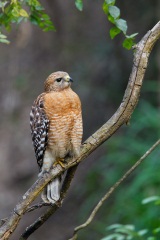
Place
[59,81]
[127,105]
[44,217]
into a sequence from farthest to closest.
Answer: [59,81] → [44,217] → [127,105]

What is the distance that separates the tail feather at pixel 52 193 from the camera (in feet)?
13.7

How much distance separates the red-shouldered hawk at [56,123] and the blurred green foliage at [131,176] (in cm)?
194

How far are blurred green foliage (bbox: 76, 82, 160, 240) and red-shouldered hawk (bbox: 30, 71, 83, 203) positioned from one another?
1939 mm

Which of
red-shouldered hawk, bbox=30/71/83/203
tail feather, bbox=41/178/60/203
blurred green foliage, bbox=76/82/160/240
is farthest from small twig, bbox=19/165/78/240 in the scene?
blurred green foliage, bbox=76/82/160/240

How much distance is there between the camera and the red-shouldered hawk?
4602mm

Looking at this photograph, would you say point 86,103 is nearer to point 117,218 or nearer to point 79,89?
point 79,89

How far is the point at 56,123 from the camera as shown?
4613mm

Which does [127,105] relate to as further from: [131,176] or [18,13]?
[131,176]

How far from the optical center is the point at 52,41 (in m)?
10.4

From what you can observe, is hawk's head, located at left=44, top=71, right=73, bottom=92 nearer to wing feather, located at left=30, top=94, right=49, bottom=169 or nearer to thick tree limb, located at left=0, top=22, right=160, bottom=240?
wing feather, located at left=30, top=94, right=49, bottom=169

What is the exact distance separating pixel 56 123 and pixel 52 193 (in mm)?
578

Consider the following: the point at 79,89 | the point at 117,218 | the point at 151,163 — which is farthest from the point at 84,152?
the point at 79,89

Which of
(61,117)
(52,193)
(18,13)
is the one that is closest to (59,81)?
(61,117)

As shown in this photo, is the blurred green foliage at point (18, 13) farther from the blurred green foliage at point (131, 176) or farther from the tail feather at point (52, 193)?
the blurred green foliage at point (131, 176)
